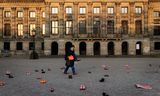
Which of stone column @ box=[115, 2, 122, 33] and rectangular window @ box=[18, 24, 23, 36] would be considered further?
rectangular window @ box=[18, 24, 23, 36]

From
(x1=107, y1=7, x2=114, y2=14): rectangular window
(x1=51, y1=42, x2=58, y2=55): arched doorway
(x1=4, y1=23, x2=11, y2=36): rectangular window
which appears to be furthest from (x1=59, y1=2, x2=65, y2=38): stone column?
(x1=4, y1=23, x2=11, y2=36): rectangular window

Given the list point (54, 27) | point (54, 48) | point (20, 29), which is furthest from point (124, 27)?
point (20, 29)

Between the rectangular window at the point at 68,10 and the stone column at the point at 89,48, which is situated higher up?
the rectangular window at the point at 68,10

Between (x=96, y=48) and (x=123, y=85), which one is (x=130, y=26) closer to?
(x=96, y=48)

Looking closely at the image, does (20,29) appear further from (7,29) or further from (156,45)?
(156,45)

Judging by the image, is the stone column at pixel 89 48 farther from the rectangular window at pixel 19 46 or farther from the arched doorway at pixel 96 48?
the rectangular window at pixel 19 46

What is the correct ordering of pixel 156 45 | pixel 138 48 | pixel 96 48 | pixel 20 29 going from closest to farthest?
pixel 138 48
pixel 96 48
pixel 156 45
pixel 20 29

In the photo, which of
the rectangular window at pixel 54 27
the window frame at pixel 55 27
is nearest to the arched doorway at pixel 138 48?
the window frame at pixel 55 27

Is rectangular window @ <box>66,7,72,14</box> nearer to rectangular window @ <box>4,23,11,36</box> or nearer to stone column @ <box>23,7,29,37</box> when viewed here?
stone column @ <box>23,7,29,37</box>

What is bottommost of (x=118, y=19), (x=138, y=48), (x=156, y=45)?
(x=138, y=48)

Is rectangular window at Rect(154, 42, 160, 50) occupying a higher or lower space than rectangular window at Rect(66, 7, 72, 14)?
lower

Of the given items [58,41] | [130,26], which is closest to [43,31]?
[58,41]

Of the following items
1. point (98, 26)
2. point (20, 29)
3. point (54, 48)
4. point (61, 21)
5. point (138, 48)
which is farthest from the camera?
point (20, 29)

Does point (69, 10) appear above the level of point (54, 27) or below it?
above
